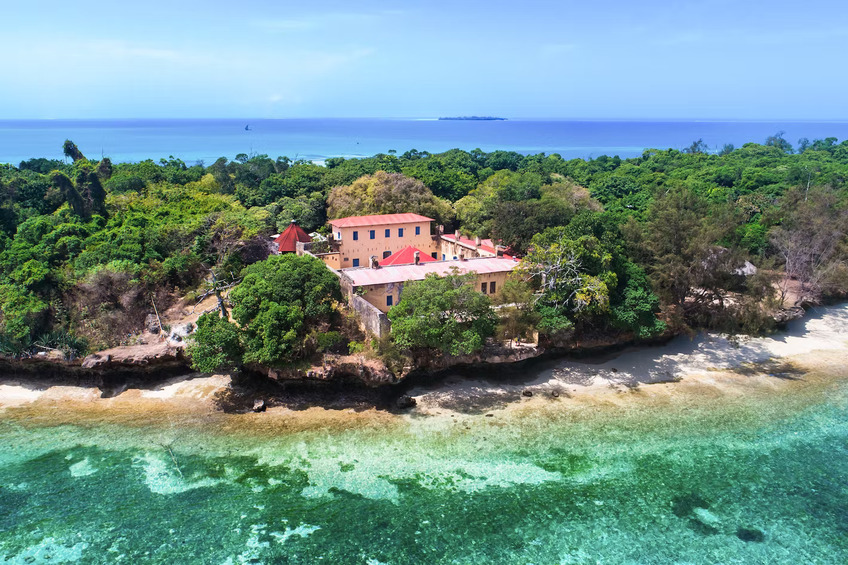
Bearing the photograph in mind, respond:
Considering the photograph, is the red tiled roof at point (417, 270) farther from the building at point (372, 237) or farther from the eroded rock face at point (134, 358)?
the eroded rock face at point (134, 358)

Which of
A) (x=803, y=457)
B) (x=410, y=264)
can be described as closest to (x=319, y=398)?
(x=410, y=264)

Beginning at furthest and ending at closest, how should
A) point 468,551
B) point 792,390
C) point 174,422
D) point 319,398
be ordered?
point 792,390 < point 319,398 < point 174,422 < point 468,551

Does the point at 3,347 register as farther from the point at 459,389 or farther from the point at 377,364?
the point at 459,389

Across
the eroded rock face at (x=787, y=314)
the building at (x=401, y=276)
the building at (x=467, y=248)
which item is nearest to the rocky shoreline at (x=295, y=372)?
the building at (x=401, y=276)

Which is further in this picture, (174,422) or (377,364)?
(377,364)

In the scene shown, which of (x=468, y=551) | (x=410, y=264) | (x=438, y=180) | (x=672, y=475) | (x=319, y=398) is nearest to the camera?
(x=468, y=551)

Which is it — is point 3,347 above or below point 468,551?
above

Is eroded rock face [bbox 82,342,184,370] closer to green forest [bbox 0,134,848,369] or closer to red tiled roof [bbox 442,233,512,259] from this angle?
green forest [bbox 0,134,848,369]
